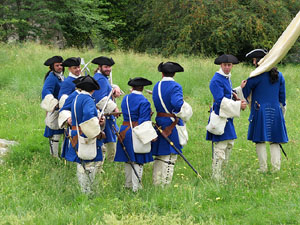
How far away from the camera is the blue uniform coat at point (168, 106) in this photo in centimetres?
681

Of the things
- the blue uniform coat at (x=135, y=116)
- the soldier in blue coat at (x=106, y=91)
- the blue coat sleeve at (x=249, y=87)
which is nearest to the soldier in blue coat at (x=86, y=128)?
the blue uniform coat at (x=135, y=116)

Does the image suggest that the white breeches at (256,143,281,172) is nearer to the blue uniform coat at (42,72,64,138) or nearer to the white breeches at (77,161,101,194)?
the white breeches at (77,161,101,194)

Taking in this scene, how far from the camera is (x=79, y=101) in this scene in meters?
6.33

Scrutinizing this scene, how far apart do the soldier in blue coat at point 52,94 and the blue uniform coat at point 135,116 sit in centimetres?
185

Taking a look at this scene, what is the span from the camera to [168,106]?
6.98 meters

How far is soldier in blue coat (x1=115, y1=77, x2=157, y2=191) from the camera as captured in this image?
674 cm

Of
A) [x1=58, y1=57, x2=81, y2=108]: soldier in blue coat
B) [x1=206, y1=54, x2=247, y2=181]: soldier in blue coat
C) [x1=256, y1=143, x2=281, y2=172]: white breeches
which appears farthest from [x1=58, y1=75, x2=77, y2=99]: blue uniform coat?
[x1=256, y1=143, x2=281, y2=172]: white breeches

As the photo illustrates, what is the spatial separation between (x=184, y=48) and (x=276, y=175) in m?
19.9

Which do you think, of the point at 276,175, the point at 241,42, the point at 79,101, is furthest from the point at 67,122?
the point at 241,42

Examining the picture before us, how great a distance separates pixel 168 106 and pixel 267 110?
75.1 inches

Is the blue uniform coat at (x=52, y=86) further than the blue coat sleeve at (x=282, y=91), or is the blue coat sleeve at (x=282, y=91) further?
the blue uniform coat at (x=52, y=86)

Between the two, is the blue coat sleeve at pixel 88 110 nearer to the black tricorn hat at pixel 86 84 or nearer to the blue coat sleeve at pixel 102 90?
the black tricorn hat at pixel 86 84

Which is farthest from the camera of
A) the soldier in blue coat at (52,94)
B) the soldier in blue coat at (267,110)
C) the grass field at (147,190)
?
the soldier in blue coat at (52,94)

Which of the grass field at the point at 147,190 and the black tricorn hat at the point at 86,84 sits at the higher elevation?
the black tricorn hat at the point at 86,84
